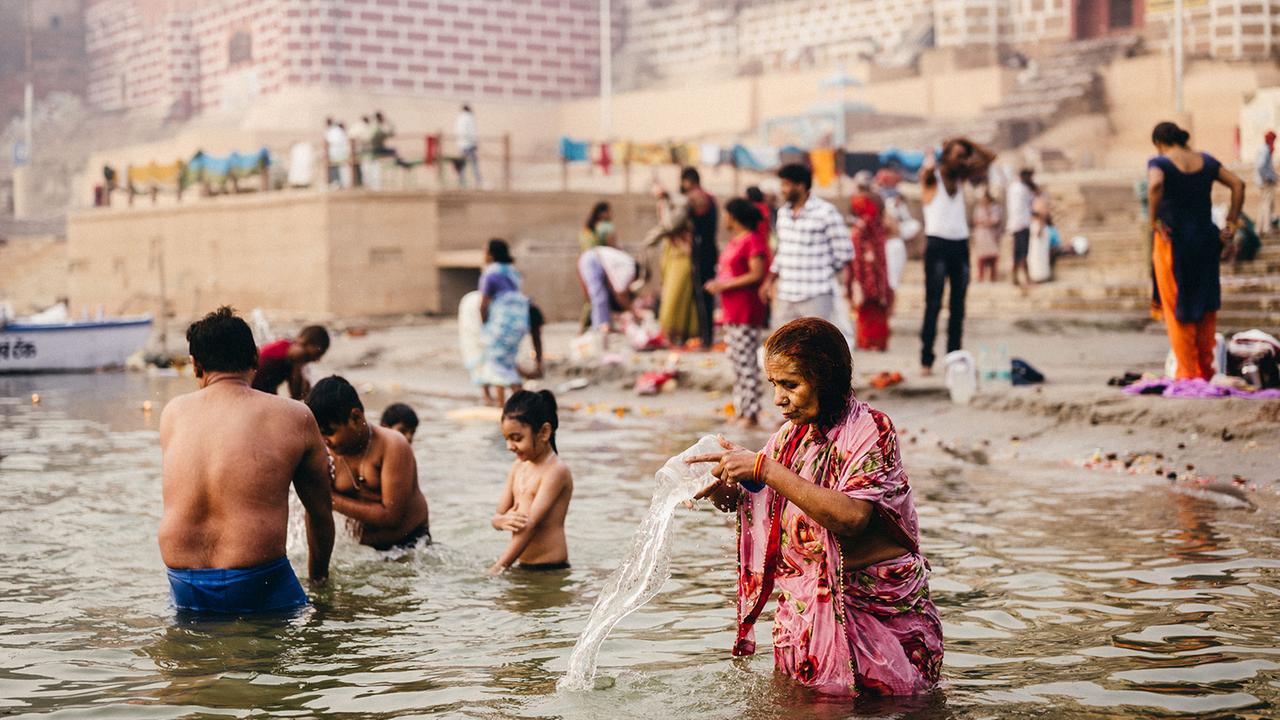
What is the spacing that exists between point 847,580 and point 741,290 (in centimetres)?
716

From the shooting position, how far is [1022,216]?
20.2m

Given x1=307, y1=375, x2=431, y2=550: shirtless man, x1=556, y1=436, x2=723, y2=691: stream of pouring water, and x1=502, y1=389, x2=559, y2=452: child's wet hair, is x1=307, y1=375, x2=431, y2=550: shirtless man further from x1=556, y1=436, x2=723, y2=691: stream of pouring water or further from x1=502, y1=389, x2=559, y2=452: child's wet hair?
x1=556, y1=436, x2=723, y2=691: stream of pouring water

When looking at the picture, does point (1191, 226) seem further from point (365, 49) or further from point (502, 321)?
point (365, 49)

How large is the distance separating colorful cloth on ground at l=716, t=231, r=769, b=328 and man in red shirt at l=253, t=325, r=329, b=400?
3.88 meters

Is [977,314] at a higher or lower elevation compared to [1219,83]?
lower

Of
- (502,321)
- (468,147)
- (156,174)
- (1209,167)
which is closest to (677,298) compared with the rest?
(502,321)

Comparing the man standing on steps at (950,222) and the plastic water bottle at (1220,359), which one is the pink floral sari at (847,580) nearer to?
the plastic water bottle at (1220,359)

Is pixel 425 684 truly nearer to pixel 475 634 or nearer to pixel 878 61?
pixel 475 634

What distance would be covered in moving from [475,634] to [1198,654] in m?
2.50

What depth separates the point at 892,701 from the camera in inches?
166

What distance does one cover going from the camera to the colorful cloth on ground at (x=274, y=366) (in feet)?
25.6

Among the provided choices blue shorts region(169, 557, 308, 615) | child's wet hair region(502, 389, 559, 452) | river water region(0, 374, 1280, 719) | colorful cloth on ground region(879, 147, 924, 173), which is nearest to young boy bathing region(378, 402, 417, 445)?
river water region(0, 374, 1280, 719)

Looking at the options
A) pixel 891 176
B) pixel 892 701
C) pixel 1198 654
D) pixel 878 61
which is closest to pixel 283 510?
pixel 892 701

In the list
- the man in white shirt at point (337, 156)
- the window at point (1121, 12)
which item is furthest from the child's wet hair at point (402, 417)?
the window at point (1121, 12)
